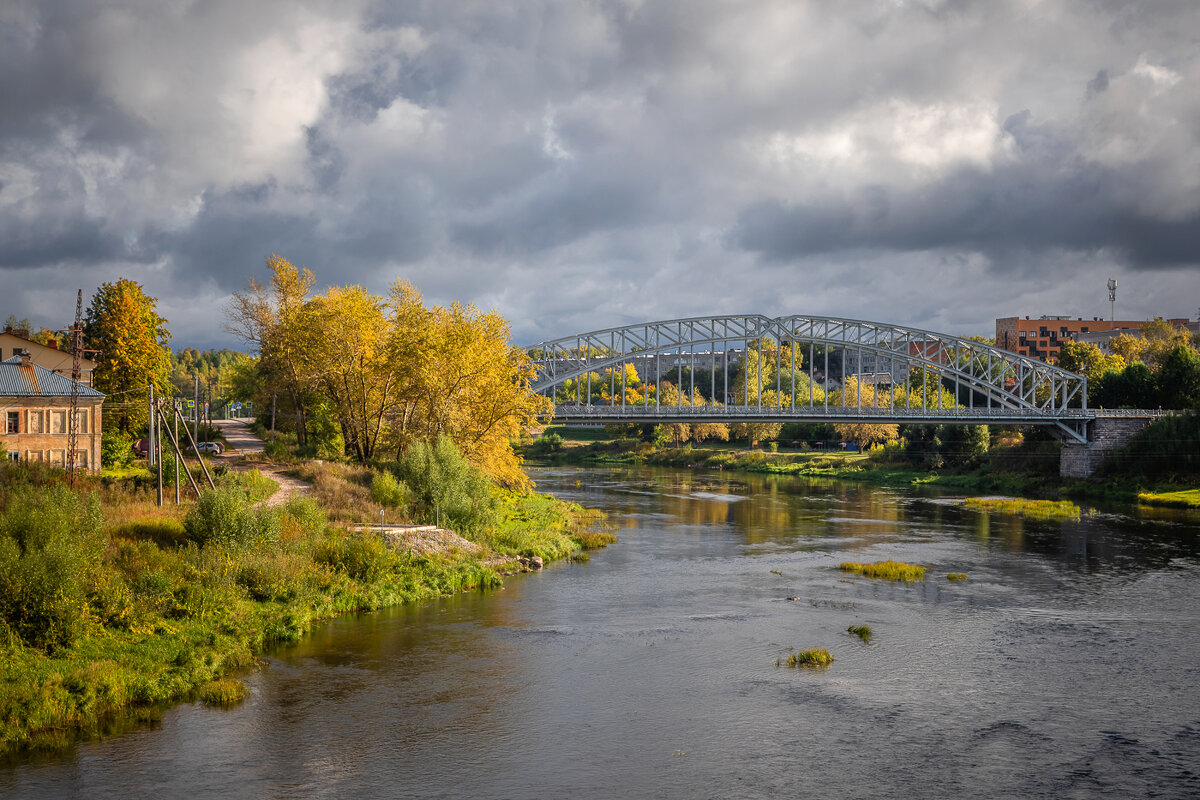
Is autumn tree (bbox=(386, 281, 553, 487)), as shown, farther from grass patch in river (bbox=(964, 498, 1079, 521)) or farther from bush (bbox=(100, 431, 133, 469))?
grass patch in river (bbox=(964, 498, 1079, 521))

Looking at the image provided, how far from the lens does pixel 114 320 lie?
4394 cm

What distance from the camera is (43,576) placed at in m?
18.6

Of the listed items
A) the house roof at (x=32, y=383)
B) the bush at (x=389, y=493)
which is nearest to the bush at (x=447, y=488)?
the bush at (x=389, y=493)

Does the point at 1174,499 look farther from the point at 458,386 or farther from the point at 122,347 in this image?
the point at 122,347

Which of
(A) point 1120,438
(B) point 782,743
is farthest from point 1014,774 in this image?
(A) point 1120,438

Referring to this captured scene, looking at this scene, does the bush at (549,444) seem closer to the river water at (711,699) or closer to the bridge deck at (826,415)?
the bridge deck at (826,415)

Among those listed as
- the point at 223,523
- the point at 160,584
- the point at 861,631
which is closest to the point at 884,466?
the point at 861,631

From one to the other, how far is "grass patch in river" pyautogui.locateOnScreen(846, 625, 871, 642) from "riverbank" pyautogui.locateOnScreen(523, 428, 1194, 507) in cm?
3898

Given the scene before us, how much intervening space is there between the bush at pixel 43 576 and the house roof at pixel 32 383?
17.8 meters

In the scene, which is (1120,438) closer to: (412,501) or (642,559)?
(642,559)

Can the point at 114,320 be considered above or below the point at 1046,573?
above

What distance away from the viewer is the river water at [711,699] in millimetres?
14750

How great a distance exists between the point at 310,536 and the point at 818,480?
53054 millimetres

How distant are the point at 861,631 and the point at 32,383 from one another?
3409 centimetres
